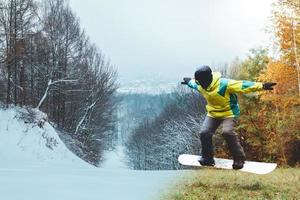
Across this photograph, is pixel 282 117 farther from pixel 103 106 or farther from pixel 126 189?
pixel 103 106

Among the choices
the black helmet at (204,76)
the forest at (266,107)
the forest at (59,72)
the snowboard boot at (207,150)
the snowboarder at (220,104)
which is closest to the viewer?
the black helmet at (204,76)

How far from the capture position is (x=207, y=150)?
629 cm

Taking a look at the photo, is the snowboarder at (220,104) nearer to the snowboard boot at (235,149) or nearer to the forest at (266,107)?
the snowboard boot at (235,149)

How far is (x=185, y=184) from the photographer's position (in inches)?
274

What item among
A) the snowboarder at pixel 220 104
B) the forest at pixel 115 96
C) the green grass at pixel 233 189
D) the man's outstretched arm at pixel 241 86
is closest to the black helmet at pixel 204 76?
the snowboarder at pixel 220 104

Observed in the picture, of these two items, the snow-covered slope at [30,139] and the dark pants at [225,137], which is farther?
the snow-covered slope at [30,139]

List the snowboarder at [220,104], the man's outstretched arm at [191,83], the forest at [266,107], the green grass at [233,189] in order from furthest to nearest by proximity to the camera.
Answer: the forest at [266,107], the man's outstretched arm at [191,83], the green grass at [233,189], the snowboarder at [220,104]

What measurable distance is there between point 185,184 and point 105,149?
3619cm

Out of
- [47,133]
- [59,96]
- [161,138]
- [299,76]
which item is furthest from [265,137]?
[161,138]

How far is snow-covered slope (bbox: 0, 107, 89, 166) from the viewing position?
62.8ft

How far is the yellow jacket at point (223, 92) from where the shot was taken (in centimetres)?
571

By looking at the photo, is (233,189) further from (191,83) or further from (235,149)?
(191,83)

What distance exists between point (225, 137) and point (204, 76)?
0.98 m

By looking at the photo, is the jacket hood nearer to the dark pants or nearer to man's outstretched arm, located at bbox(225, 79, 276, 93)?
man's outstretched arm, located at bbox(225, 79, 276, 93)
